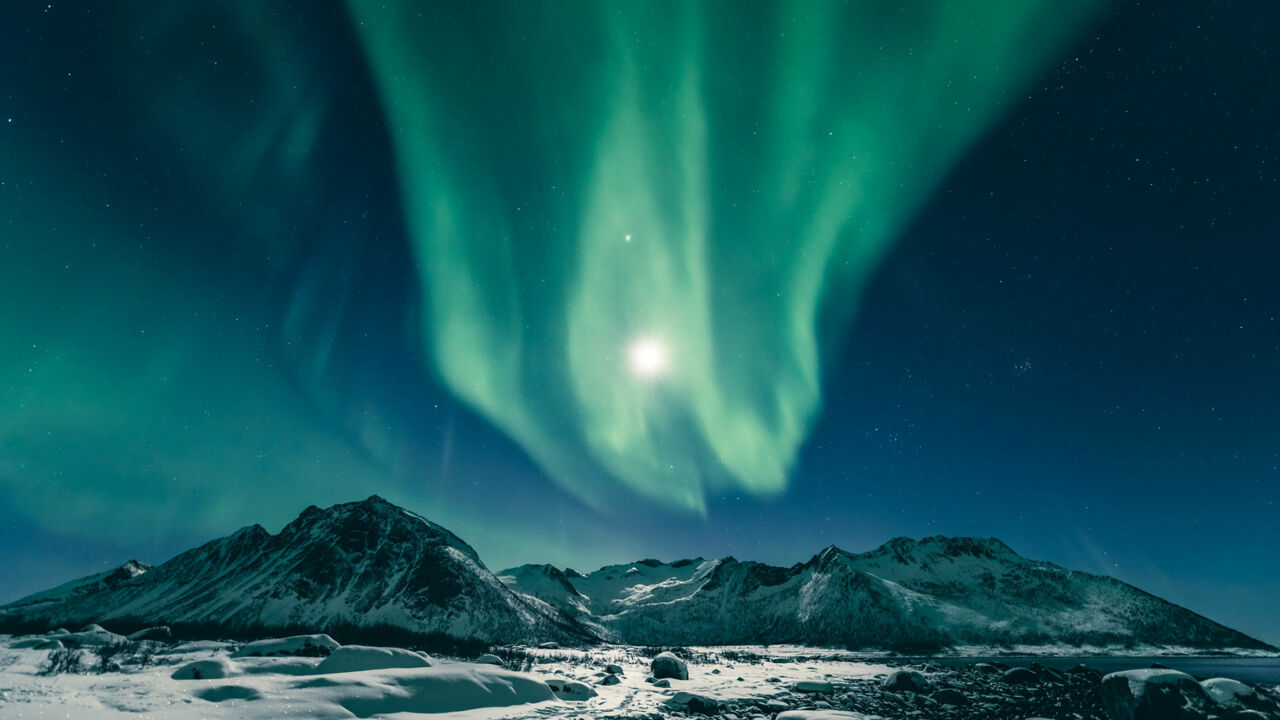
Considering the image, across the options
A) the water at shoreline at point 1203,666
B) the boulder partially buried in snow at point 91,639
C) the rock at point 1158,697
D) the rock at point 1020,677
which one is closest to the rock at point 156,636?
the boulder partially buried in snow at point 91,639

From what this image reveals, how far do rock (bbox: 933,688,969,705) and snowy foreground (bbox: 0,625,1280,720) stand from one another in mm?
160

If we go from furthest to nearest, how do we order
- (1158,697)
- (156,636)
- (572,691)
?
(156,636) → (572,691) → (1158,697)

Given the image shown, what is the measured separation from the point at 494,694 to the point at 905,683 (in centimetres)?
3631

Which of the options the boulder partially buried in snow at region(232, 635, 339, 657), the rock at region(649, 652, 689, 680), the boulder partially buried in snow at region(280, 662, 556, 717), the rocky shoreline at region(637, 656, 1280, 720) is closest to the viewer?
the boulder partially buried in snow at region(280, 662, 556, 717)

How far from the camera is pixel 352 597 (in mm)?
163625

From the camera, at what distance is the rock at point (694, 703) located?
28.2m

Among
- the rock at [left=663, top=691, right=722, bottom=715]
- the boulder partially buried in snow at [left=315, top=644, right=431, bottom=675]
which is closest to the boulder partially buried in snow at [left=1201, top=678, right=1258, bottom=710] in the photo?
the rock at [left=663, top=691, right=722, bottom=715]

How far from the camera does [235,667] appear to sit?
1041 inches

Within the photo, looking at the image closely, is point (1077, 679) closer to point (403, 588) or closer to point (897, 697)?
point (897, 697)

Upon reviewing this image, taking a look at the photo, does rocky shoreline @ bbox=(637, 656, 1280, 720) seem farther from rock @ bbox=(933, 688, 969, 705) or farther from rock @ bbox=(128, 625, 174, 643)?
rock @ bbox=(128, 625, 174, 643)

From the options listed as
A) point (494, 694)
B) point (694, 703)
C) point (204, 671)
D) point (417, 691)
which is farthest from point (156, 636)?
point (694, 703)

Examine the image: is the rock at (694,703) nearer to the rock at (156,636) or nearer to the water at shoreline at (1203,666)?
the water at shoreline at (1203,666)

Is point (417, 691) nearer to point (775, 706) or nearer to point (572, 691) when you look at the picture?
point (572, 691)

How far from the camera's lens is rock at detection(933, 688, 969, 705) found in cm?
3456
